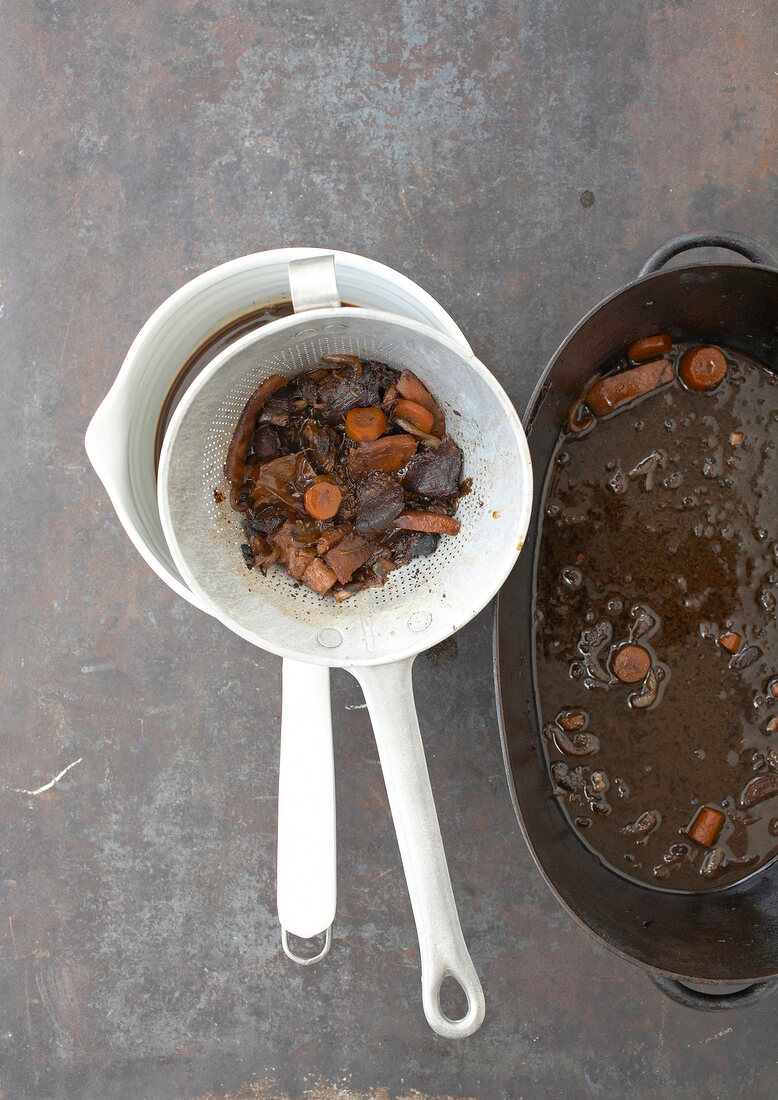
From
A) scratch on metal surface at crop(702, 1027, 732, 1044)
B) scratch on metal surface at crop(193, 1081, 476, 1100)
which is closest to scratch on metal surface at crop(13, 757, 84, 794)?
scratch on metal surface at crop(193, 1081, 476, 1100)

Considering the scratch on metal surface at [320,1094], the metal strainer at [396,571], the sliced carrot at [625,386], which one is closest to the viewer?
the metal strainer at [396,571]

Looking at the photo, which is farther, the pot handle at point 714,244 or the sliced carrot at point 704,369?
the sliced carrot at point 704,369

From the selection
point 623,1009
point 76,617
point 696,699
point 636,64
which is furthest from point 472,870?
point 636,64

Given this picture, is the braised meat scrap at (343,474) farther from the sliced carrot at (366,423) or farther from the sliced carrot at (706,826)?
the sliced carrot at (706,826)

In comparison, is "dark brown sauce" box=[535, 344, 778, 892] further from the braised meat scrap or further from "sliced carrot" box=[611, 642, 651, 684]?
the braised meat scrap

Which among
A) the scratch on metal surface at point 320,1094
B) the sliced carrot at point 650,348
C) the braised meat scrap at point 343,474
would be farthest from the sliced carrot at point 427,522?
the scratch on metal surface at point 320,1094

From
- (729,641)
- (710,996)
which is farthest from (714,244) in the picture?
(710,996)
